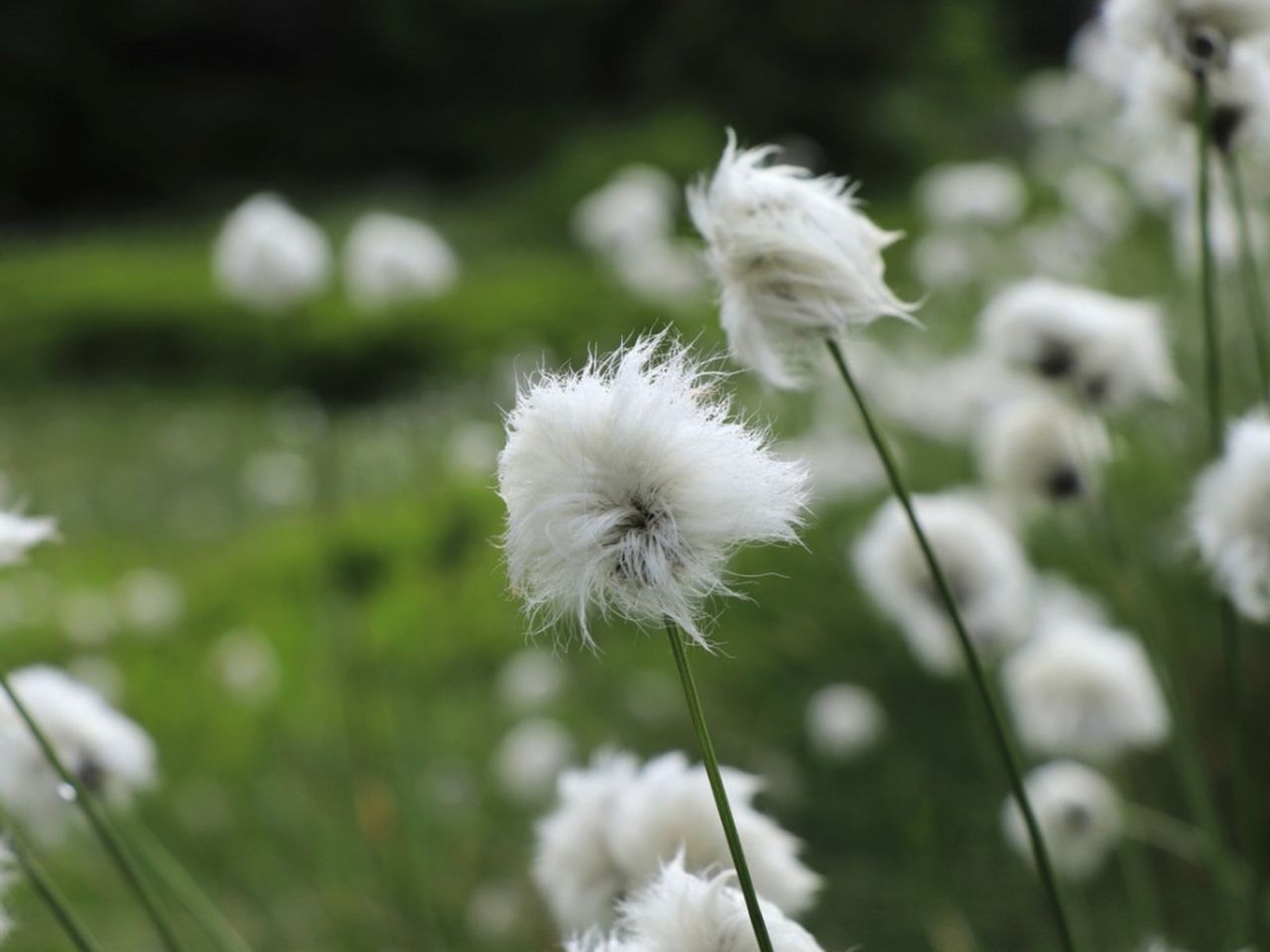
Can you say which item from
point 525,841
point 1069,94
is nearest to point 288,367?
point 1069,94

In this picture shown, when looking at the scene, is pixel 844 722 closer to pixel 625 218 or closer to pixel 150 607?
pixel 625 218

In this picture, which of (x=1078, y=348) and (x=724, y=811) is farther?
(x=1078, y=348)

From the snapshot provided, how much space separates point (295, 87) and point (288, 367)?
8.52 meters

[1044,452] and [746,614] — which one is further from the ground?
[746,614]

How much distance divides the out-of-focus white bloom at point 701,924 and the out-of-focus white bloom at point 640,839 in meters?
0.09

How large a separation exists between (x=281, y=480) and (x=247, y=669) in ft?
8.79

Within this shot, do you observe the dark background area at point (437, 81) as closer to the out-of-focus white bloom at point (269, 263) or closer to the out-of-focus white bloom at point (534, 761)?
the out-of-focus white bloom at point (534, 761)

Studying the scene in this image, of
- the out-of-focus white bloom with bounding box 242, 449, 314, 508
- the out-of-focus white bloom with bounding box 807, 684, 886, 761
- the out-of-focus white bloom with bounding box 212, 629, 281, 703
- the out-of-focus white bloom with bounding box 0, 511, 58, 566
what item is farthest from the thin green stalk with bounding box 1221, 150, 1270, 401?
the out-of-focus white bloom with bounding box 242, 449, 314, 508

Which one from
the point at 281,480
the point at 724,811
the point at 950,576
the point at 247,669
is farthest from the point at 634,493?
the point at 281,480

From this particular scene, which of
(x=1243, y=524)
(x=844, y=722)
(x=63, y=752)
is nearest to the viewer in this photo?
(x=1243, y=524)

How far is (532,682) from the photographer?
8.45 feet

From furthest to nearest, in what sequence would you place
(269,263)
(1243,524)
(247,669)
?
(247,669) < (269,263) < (1243,524)

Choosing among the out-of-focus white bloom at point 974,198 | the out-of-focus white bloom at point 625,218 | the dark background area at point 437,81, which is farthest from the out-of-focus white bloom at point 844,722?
the dark background area at point 437,81

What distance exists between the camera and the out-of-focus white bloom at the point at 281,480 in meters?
5.22
